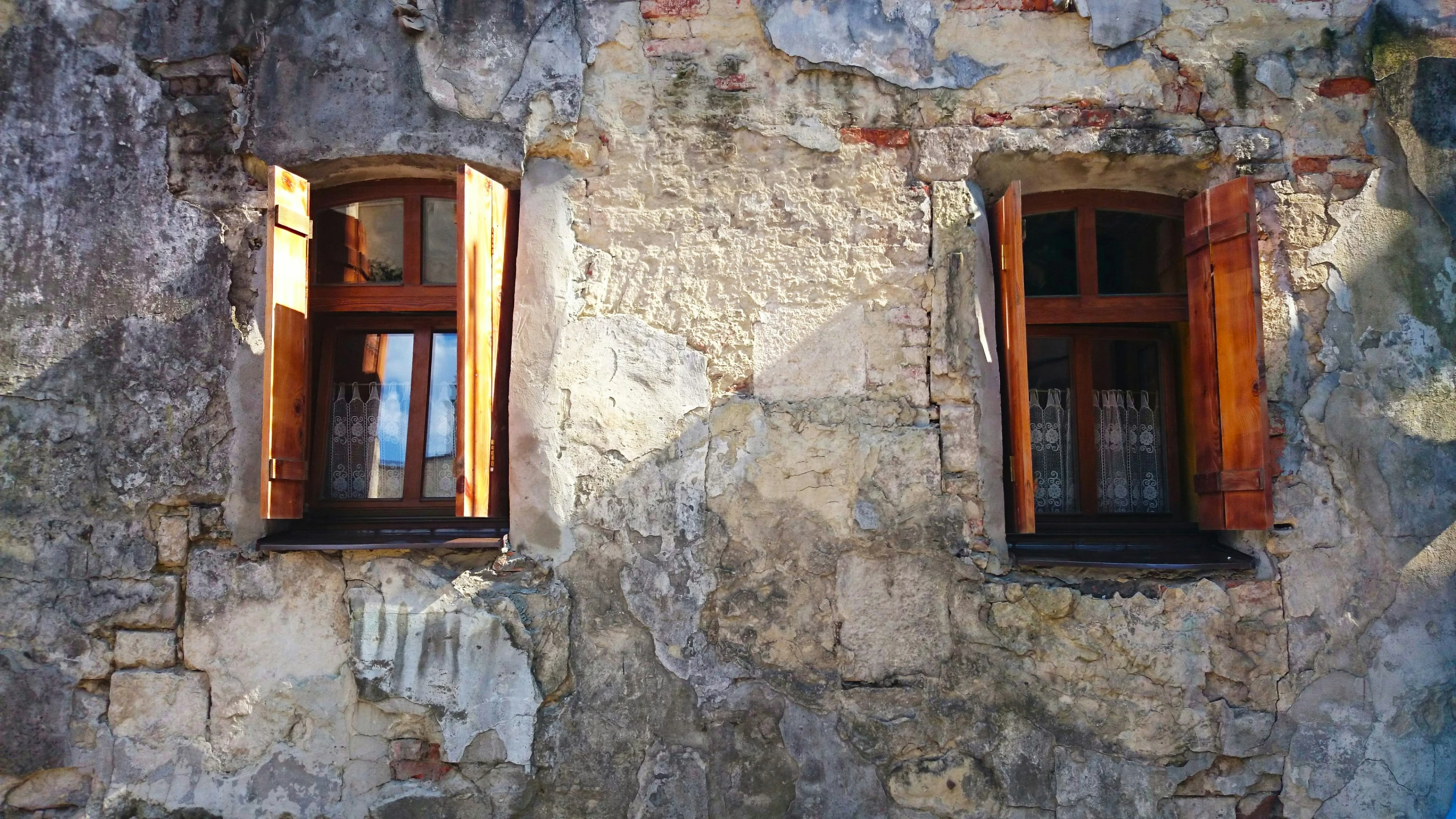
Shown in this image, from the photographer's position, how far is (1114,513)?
11.4 ft

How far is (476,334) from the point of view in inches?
127

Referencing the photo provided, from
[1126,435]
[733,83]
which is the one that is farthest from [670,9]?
[1126,435]

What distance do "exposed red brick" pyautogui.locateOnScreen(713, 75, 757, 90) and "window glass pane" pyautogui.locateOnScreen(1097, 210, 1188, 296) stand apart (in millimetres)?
1425

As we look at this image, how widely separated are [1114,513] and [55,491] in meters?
3.73

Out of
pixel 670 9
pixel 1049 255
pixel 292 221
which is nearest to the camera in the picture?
pixel 292 221

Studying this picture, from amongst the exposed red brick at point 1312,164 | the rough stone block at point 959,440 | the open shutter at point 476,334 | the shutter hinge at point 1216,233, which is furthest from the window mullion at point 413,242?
the exposed red brick at point 1312,164

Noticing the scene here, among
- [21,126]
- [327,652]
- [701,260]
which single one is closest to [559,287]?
[701,260]

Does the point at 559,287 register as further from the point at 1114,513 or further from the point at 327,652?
the point at 1114,513

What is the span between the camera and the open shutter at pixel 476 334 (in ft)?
10.3

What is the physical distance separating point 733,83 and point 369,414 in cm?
180

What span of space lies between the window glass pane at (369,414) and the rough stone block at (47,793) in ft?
4.09

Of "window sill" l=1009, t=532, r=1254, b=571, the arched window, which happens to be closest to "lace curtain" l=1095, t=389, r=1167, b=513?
"window sill" l=1009, t=532, r=1254, b=571

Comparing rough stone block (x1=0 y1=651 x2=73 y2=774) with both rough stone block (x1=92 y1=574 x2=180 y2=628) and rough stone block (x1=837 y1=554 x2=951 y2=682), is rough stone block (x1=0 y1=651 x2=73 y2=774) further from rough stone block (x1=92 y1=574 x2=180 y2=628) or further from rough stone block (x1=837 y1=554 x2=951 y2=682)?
rough stone block (x1=837 y1=554 x2=951 y2=682)

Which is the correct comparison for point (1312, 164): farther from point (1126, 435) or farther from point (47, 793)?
point (47, 793)
